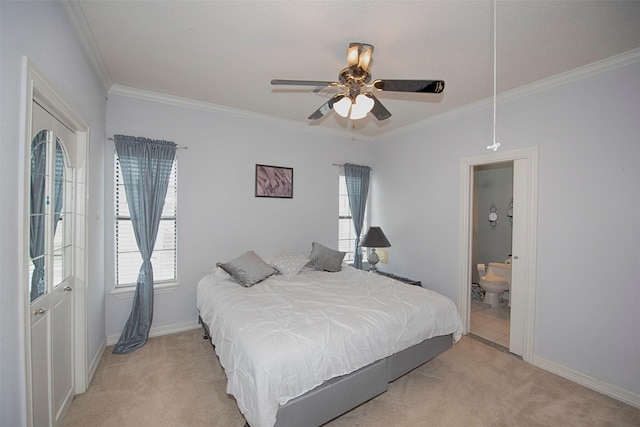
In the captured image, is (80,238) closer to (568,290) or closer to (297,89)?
(297,89)

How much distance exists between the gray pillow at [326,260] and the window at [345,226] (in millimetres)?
867

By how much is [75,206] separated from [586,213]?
14.6 ft

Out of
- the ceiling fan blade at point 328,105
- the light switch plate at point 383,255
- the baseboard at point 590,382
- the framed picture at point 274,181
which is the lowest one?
the baseboard at point 590,382

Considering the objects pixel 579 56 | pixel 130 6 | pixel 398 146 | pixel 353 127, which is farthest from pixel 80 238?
pixel 579 56

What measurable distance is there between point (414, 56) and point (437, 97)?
3.36 ft

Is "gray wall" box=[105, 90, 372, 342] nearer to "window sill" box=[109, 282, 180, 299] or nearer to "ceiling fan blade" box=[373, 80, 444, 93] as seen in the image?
"window sill" box=[109, 282, 180, 299]

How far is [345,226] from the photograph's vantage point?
4.78 meters

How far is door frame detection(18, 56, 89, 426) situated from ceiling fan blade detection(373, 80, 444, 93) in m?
1.93

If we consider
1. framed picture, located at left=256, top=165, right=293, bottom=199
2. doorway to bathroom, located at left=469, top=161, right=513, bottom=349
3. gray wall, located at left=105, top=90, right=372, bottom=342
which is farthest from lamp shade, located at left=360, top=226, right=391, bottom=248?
doorway to bathroom, located at left=469, top=161, right=513, bottom=349

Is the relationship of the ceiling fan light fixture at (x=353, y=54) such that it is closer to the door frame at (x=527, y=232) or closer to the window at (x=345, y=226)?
the door frame at (x=527, y=232)

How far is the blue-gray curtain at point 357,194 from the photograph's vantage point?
15.3 feet

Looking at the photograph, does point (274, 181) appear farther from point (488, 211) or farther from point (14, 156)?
point (488, 211)

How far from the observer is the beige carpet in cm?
198

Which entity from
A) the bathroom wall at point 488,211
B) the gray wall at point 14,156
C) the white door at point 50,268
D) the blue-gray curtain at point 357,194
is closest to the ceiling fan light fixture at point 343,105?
the gray wall at point 14,156
